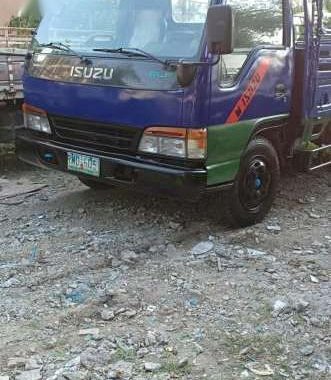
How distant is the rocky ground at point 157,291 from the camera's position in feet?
10.3

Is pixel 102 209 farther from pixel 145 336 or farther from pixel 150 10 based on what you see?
pixel 145 336

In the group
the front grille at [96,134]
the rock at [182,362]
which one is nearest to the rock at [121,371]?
the rock at [182,362]

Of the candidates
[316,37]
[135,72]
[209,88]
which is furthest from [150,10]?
[316,37]

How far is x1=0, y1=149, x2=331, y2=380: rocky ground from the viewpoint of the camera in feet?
10.3

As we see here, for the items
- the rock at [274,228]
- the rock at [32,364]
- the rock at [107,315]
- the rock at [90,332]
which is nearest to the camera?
the rock at [32,364]

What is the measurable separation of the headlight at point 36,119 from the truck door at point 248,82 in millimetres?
1626

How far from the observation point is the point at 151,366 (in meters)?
3.08

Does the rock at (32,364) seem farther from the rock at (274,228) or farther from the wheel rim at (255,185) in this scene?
the rock at (274,228)

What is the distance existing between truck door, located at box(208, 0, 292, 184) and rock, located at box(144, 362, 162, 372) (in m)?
1.76

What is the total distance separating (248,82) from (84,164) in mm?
1506

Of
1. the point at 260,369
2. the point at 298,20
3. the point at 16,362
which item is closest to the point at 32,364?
the point at 16,362

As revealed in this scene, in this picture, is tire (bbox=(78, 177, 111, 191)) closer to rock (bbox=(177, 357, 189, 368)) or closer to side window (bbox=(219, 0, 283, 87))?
side window (bbox=(219, 0, 283, 87))

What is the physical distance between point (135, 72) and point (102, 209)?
1526mm

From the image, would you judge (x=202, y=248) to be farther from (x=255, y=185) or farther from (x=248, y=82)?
(x=248, y=82)
